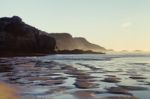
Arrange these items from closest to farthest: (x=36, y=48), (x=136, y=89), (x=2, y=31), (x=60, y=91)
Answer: (x=60, y=91), (x=136, y=89), (x=2, y=31), (x=36, y=48)

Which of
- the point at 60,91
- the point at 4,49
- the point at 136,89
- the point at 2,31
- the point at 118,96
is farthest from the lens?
the point at 2,31

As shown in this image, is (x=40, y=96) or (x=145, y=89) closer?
(x=40, y=96)

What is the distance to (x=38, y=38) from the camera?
129m

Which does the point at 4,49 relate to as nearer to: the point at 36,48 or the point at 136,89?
the point at 36,48

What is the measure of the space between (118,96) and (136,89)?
2698 mm

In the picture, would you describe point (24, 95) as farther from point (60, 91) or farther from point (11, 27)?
point (11, 27)

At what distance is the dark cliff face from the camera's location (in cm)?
11210

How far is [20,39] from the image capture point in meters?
118

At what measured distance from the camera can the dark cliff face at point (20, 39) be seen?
112100mm

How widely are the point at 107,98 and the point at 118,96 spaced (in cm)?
82

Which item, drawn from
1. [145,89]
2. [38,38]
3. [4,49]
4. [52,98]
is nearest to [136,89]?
[145,89]

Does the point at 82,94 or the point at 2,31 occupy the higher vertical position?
the point at 2,31

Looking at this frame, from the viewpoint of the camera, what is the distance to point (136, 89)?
A: 15.6 meters

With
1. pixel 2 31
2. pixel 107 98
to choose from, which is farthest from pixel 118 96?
pixel 2 31
